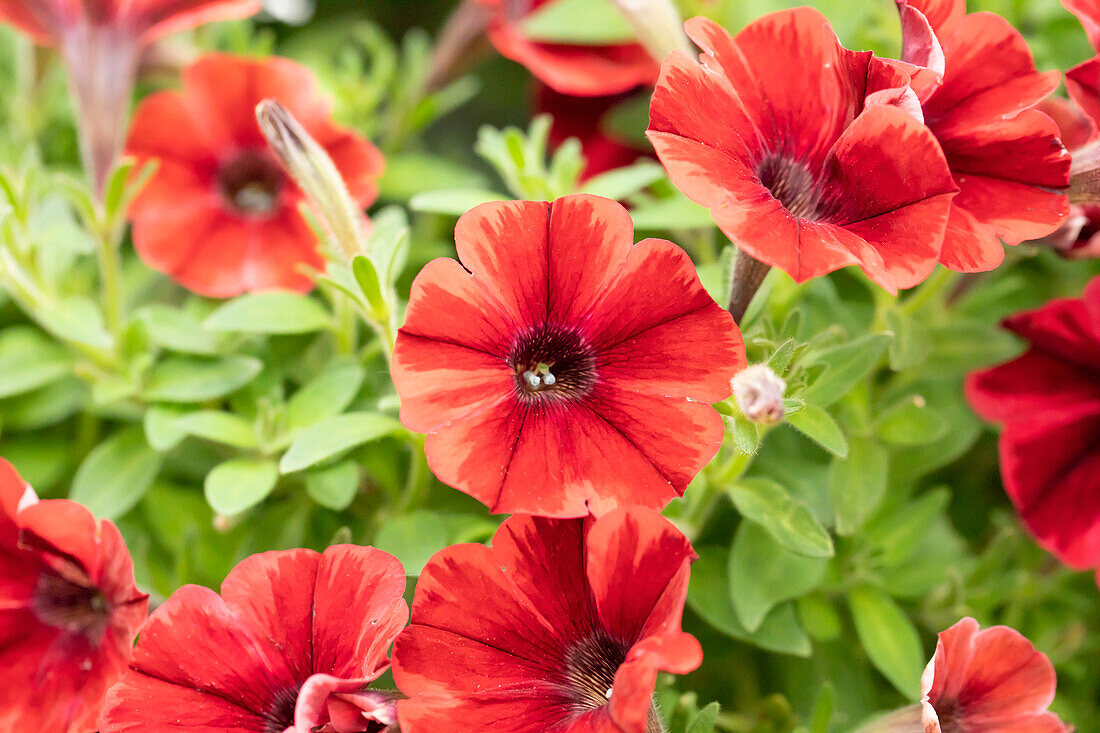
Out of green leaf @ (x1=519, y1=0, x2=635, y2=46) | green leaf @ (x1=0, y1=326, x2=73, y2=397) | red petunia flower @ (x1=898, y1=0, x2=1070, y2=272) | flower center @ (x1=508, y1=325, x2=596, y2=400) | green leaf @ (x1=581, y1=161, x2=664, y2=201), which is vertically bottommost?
green leaf @ (x1=0, y1=326, x2=73, y2=397)

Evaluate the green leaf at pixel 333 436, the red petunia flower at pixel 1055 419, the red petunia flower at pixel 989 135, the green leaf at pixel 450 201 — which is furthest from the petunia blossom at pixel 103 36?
the red petunia flower at pixel 1055 419

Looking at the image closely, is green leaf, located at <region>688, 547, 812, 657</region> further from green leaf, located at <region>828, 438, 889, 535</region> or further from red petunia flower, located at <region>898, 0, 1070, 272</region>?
red petunia flower, located at <region>898, 0, 1070, 272</region>

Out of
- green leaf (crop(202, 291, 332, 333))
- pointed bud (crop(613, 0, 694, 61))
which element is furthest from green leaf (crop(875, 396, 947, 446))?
green leaf (crop(202, 291, 332, 333))

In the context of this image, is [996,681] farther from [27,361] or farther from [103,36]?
[103,36]

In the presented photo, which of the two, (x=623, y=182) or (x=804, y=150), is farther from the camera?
(x=623, y=182)

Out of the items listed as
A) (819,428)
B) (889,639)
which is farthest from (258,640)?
(889,639)

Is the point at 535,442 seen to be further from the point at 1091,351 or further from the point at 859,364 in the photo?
the point at 1091,351
